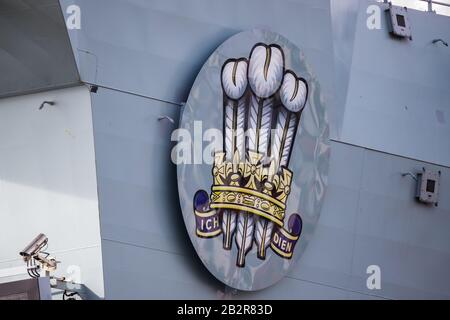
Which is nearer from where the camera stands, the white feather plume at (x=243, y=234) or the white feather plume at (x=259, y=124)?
the white feather plume at (x=243, y=234)

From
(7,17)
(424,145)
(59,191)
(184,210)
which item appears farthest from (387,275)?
(7,17)

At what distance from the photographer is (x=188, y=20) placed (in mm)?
14281

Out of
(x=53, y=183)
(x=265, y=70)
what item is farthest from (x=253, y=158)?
(x=53, y=183)

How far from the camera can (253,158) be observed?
14555 mm

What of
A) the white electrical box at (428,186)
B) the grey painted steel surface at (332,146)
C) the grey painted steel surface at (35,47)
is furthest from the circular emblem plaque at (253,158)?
the white electrical box at (428,186)

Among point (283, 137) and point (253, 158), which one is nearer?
point (253, 158)

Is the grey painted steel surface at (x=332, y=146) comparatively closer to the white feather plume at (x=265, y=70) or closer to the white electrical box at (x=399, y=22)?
the white electrical box at (x=399, y=22)

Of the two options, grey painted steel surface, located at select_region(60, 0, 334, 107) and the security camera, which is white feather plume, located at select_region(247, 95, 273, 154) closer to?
grey painted steel surface, located at select_region(60, 0, 334, 107)

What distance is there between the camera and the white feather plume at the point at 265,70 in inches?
575

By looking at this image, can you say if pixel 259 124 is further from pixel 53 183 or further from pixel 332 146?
pixel 53 183

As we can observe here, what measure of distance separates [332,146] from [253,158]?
164 cm

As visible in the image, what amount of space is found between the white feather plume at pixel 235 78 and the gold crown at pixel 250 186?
0.74 m

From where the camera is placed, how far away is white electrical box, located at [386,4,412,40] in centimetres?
1739

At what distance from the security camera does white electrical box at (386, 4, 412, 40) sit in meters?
6.72
